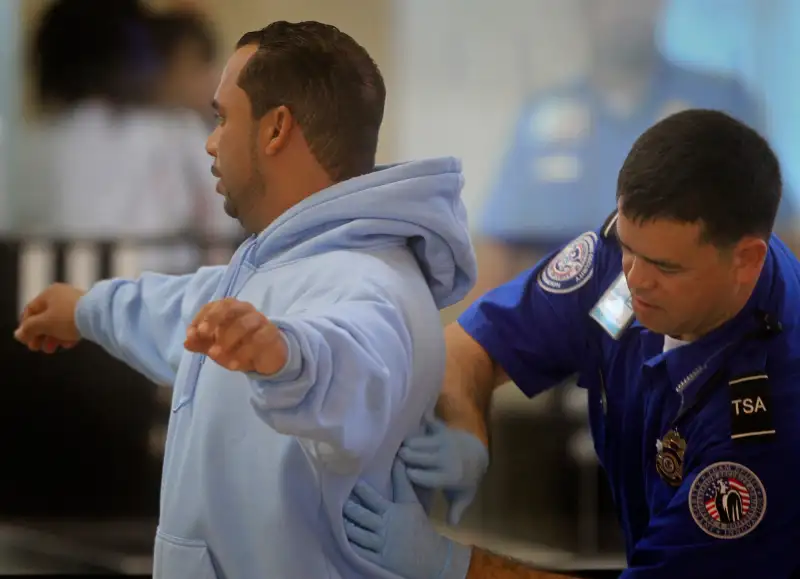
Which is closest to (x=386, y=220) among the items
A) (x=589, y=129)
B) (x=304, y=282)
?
(x=304, y=282)

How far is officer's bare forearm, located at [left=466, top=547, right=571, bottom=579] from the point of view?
935mm

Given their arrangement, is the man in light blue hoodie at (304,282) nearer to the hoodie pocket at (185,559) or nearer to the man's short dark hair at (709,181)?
the hoodie pocket at (185,559)

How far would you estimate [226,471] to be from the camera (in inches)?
31.5

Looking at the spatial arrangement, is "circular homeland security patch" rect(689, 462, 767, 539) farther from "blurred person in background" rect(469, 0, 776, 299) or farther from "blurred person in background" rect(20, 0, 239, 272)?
"blurred person in background" rect(20, 0, 239, 272)

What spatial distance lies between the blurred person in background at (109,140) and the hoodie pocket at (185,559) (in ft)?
2.72

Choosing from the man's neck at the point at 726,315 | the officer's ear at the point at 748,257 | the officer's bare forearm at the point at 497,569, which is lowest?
the officer's bare forearm at the point at 497,569

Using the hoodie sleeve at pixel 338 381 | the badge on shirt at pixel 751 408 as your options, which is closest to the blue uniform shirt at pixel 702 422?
the badge on shirt at pixel 751 408

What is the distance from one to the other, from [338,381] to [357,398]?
1.0 inches

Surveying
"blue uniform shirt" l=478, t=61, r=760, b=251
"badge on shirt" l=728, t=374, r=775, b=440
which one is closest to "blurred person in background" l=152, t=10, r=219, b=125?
"blue uniform shirt" l=478, t=61, r=760, b=251

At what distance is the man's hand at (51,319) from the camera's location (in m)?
1.05

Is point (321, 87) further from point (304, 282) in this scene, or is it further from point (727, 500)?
point (727, 500)

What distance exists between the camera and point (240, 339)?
1.95 feet

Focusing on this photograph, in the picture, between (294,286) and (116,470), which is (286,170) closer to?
(294,286)

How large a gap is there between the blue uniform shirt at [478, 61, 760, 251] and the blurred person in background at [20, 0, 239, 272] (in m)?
0.48
